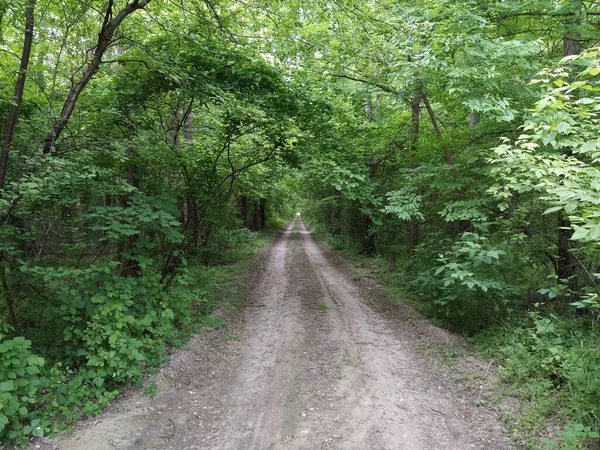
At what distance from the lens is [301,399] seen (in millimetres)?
4707

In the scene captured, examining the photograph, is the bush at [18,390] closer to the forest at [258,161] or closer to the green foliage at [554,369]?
the forest at [258,161]

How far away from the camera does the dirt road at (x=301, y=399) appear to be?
154 inches

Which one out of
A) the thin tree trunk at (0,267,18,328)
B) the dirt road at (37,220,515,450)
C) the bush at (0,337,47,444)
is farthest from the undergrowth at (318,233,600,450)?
the thin tree trunk at (0,267,18,328)

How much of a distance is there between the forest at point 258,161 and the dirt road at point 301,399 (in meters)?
0.49

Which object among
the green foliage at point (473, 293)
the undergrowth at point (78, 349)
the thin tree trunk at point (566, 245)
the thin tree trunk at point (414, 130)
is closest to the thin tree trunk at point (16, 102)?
the undergrowth at point (78, 349)

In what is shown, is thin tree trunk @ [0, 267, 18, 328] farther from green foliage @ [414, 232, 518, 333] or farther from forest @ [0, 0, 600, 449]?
green foliage @ [414, 232, 518, 333]

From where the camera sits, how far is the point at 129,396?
14.9 ft

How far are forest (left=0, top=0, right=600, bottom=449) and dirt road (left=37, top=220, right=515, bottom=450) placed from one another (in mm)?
486

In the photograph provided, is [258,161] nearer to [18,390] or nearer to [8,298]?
[8,298]

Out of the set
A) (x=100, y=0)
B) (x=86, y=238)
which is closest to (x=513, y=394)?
(x=86, y=238)

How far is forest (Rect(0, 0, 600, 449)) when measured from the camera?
414cm

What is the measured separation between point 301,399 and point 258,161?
20.1 feet

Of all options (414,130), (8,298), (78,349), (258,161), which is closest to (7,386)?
(78,349)

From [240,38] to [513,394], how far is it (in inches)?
329
